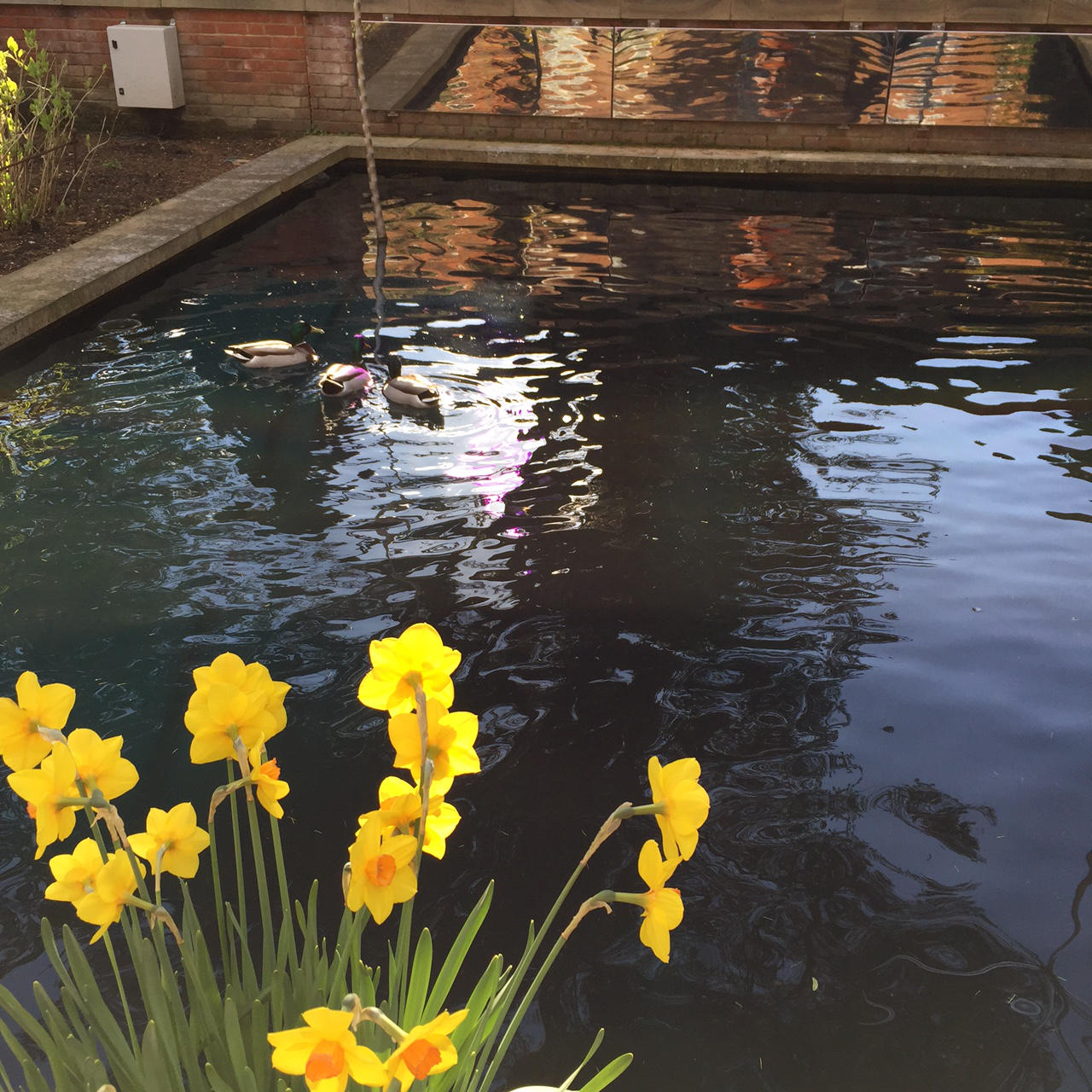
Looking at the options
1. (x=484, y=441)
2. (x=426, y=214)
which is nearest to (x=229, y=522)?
(x=484, y=441)

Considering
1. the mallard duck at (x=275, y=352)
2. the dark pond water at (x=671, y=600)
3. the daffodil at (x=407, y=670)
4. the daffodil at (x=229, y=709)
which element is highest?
the daffodil at (x=407, y=670)

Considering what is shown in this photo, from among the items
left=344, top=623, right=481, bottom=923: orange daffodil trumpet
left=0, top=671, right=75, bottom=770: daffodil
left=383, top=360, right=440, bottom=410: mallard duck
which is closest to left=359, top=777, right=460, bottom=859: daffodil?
left=344, top=623, right=481, bottom=923: orange daffodil trumpet

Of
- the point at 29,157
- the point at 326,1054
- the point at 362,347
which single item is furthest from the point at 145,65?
the point at 326,1054

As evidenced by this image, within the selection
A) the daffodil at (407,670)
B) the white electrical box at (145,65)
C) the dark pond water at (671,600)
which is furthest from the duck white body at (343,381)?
the white electrical box at (145,65)

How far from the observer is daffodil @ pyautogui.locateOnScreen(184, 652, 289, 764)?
3.99 ft

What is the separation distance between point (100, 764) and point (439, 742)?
15.3 inches

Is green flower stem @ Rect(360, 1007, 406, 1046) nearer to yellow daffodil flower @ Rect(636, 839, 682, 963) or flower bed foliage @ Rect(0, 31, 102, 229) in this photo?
yellow daffodil flower @ Rect(636, 839, 682, 963)

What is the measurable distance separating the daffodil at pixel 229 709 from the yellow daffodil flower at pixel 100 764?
9 cm

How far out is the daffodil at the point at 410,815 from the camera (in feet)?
3.87

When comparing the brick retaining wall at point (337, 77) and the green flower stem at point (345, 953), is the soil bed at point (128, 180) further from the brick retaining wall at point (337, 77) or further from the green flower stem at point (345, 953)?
the green flower stem at point (345, 953)

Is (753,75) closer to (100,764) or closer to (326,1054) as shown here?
(100,764)

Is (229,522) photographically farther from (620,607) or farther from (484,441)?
(620,607)

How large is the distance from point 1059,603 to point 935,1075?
2266 millimetres

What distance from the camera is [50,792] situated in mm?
1171
